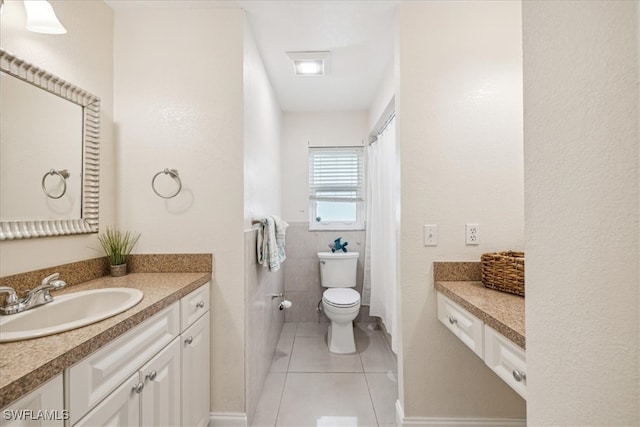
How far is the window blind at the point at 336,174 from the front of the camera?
10.9 feet

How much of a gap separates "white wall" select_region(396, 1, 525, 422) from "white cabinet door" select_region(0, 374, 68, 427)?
1.43m

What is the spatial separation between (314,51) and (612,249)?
2120 millimetres

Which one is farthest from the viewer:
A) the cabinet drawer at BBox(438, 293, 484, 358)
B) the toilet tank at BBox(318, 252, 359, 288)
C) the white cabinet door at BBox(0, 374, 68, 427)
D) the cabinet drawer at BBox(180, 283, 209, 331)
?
the toilet tank at BBox(318, 252, 359, 288)

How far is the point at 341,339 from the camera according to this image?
2.53m

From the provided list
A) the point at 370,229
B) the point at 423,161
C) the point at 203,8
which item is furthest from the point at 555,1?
the point at 370,229

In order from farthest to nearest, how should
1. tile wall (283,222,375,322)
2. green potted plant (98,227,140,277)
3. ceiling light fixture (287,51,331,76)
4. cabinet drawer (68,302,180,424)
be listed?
tile wall (283,222,375,322) → ceiling light fixture (287,51,331,76) → green potted plant (98,227,140,277) → cabinet drawer (68,302,180,424)

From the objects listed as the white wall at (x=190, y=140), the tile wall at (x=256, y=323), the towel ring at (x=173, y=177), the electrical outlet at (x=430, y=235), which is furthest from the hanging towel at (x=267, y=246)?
the electrical outlet at (x=430, y=235)

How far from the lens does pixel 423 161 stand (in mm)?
1606

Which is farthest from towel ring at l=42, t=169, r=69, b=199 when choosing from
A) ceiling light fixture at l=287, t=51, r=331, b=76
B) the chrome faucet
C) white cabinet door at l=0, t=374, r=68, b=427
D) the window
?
the window

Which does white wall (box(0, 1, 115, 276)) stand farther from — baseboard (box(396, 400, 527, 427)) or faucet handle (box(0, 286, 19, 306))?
baseboard (box(396, 400, 527, 427))

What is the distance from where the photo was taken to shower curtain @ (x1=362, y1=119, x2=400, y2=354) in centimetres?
245

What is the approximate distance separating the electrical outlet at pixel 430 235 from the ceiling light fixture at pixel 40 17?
187 centimetres

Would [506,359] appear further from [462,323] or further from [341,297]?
[341,297]

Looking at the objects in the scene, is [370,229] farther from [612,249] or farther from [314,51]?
[612,249]
